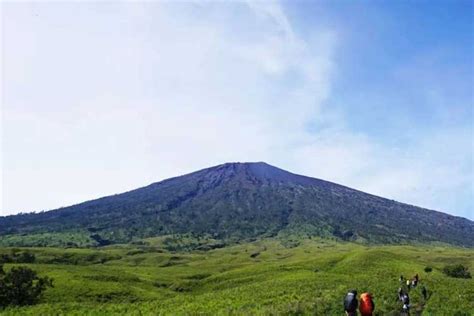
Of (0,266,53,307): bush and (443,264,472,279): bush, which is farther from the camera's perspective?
(443,264,472,279): bush

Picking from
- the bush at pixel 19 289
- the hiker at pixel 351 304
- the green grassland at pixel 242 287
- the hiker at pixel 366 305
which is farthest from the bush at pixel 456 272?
the hiker at pixel 351 304

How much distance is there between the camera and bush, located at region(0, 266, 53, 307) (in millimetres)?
57219

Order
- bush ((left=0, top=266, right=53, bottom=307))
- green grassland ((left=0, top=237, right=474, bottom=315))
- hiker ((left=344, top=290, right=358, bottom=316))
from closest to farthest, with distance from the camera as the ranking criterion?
hiker ((left=344, top=290, right=358, bottom=316)) < green grassland ((left=0, top=237, right=474, bottom=315)) < bush ((left=0, top=266, right=53, bottom=307))

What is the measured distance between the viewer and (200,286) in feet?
276

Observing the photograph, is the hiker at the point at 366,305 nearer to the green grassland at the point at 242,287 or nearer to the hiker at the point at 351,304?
the hiker at the point at 351,304

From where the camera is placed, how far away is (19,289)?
57969 mm

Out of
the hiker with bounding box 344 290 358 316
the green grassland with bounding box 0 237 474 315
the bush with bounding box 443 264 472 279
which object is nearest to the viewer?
the hiker with bounding box 344 290 358 316

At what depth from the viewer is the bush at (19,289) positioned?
188ft

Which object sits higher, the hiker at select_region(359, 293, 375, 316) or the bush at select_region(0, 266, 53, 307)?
the hiker at select_region(359, 293, 375, 316)

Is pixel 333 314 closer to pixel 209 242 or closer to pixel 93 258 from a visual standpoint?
pixel 93 258

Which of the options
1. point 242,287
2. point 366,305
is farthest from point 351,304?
point 242,287

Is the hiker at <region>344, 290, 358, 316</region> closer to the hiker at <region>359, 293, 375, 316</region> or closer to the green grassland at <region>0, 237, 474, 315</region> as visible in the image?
the hiker at <region>359, 293, 375, 316</region>

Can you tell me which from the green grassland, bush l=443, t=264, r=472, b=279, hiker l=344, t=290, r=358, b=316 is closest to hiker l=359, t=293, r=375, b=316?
hiker l=344, t=290, r=358, b=316

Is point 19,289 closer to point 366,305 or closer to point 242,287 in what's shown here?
point 242,287
